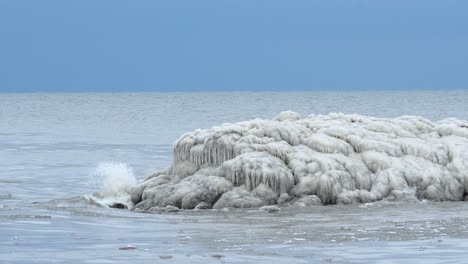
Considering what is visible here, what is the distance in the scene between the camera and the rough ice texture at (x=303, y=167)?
23.8 meters

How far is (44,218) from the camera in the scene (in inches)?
857

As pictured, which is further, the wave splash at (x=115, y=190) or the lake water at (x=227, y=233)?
the wave splash at (x=115, y=190)

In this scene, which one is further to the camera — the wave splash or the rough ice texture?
the wave splash

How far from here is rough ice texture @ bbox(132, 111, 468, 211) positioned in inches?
935

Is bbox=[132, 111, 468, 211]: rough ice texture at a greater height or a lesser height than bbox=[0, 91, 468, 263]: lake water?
greater

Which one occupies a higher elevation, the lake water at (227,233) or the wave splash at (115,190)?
the wave splash at (115,190)

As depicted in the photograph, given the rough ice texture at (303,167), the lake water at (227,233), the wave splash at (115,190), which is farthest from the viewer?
the wave splash at (115,190)

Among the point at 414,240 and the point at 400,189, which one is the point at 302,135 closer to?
the point at 400,189

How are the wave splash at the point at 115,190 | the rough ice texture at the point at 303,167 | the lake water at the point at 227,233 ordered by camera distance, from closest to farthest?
1. the lake water at the point at 227,233
2. the rough ice texture at the point at 303,167
3. the wave splash at the point at 115,190

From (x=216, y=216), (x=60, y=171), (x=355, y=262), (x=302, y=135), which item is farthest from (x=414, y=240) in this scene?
(x=60, y=171)

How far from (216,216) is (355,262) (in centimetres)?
696

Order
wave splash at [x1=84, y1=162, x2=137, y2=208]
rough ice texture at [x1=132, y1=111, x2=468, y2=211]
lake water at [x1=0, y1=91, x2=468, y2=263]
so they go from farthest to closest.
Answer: wave splash at [x1=84, y1=162, x2=137, y2=208], rough ice texture at [x1=132, y1=111, x2=468, y2=211], lake water at [x1=0, y1=91, x2=468, y2=263]

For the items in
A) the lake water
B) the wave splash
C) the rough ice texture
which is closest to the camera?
the lake water

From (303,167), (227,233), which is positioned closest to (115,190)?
(303,167)
